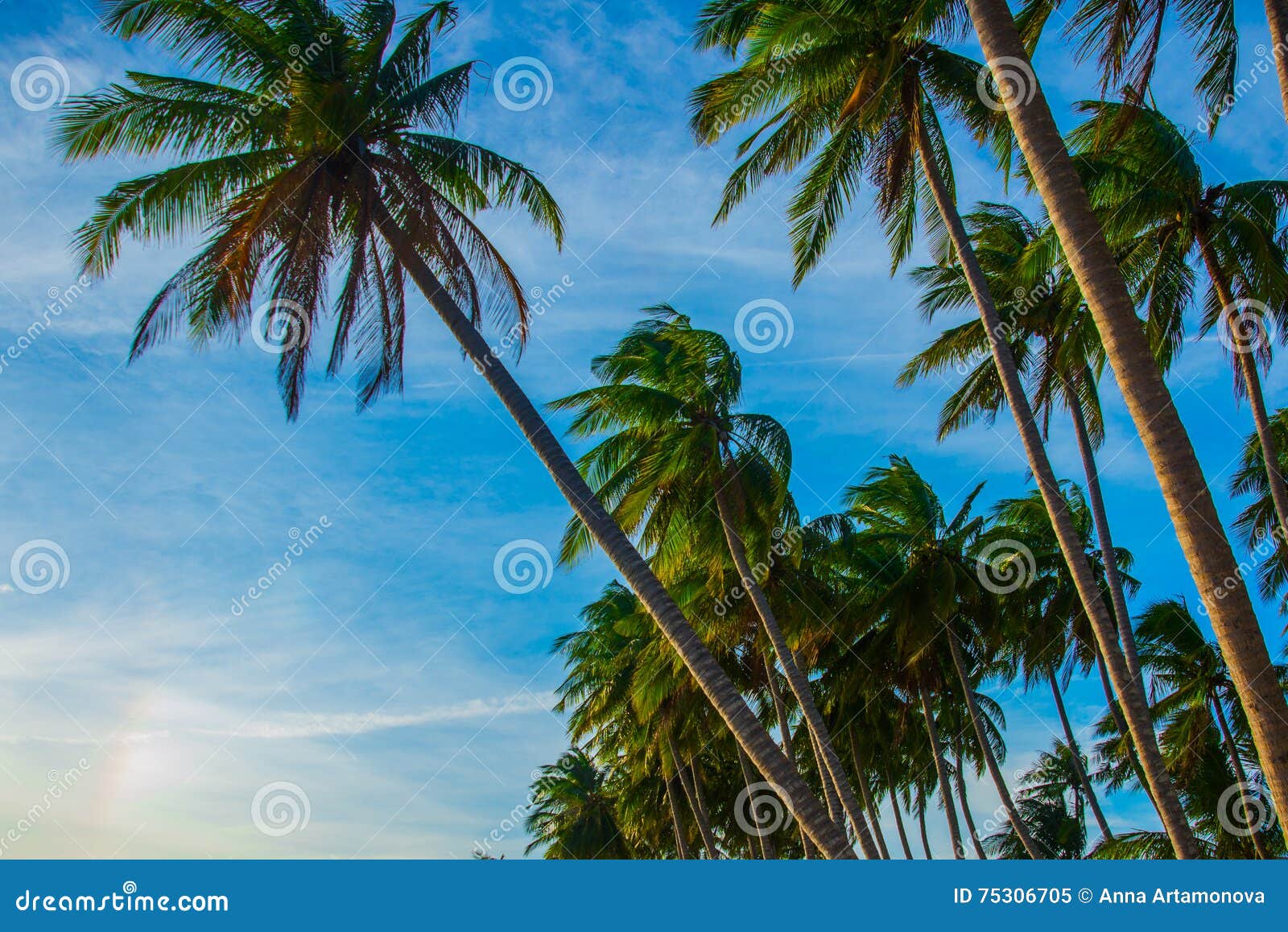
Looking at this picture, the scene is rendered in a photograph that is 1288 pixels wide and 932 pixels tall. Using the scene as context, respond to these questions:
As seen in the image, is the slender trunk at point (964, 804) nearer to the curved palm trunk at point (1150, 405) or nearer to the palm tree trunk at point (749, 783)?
the palm tree trunk at point (749, 783)

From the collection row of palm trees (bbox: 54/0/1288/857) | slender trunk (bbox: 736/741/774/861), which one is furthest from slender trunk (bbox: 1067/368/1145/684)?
slender trunk (bbox: 736/741/774/861)

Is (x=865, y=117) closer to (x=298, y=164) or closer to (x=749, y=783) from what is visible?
(x=298, y=164)

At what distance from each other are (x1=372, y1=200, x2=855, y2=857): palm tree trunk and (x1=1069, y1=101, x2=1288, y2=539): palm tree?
9.87 metres

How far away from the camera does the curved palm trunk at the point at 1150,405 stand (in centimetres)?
652

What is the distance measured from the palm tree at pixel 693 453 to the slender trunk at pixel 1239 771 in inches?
387

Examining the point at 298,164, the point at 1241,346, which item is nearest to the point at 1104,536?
the point at 1241,346

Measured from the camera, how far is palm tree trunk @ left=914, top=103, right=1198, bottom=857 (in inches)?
460

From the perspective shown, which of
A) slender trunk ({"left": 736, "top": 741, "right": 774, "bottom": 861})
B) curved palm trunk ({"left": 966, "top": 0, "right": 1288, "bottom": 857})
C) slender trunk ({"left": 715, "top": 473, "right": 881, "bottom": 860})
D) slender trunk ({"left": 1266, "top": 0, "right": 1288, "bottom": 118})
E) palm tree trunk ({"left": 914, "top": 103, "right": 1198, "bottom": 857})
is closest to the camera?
curved palm trunk ({"left": 966, "top": 0, "right": 1288, "bottom": 857})

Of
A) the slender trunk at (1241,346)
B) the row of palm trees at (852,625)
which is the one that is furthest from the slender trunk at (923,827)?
the slender trunk at (1241,346)

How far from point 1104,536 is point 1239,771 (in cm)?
1151

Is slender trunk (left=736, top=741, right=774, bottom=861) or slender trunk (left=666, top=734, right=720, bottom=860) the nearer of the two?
slender trunk (left=736, top=741, right=774, bottom=861)

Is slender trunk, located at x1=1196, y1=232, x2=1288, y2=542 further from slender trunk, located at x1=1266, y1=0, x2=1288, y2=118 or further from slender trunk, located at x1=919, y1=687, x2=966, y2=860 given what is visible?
slender trunk, located at x1=919, y1=687, x2=966, y2=860

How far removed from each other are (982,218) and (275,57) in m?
14.9

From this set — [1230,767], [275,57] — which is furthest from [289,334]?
[1230,767]
